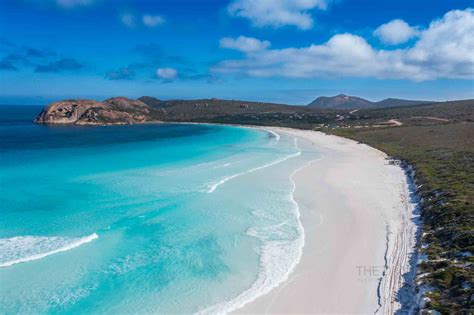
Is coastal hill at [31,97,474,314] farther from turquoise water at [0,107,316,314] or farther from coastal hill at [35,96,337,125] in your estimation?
coastal hill at [35,96,337,125]

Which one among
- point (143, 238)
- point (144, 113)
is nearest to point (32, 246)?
point (143, 238)

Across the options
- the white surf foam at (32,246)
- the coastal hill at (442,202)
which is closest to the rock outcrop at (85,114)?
the coastal hill at (442,202)

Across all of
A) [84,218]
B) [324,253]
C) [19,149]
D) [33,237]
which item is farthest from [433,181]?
[19,149]

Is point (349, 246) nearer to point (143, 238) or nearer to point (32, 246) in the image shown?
point (143, 238)

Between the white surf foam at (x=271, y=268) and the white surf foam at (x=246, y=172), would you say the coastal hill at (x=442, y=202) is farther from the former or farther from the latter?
the white surf foam at (x=246, y=172)

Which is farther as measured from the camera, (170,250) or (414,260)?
(170,250)

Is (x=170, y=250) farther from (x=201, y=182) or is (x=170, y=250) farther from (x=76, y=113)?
(x=76, y=113)
